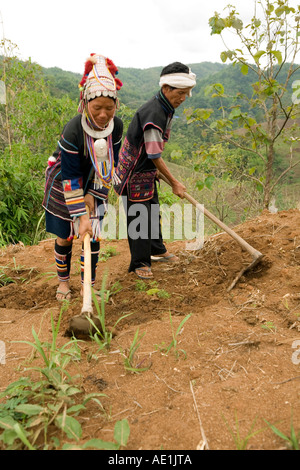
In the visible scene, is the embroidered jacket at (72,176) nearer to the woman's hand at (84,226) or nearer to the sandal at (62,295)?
the woman's hand at (84,226)

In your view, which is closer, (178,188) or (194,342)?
(194,342)

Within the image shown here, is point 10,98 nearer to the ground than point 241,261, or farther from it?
farther from it

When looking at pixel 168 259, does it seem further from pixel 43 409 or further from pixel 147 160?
pixel 43 409

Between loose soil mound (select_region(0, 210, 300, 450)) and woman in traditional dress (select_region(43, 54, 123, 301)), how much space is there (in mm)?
522

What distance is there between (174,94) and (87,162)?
2.77 ft

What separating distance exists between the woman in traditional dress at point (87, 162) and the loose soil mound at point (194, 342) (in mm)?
522

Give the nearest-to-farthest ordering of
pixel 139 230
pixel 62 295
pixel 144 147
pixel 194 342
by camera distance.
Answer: pixel 194 342 < pixel 62 295 < pixel 144 147 < pixel 139 230

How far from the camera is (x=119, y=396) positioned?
1.52m

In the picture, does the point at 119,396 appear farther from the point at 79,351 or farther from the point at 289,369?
the point at 289,369

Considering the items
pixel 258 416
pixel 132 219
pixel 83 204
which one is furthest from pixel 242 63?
pixel 258 416

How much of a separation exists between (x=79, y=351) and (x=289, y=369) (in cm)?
98

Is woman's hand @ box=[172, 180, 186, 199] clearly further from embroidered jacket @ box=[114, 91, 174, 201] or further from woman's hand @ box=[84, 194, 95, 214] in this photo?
woman's hand @ box=[84, 194, 95, 214]

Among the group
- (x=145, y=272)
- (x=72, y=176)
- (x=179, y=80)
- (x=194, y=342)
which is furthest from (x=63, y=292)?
(x=179, y=80)

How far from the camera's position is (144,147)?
2.76 m
